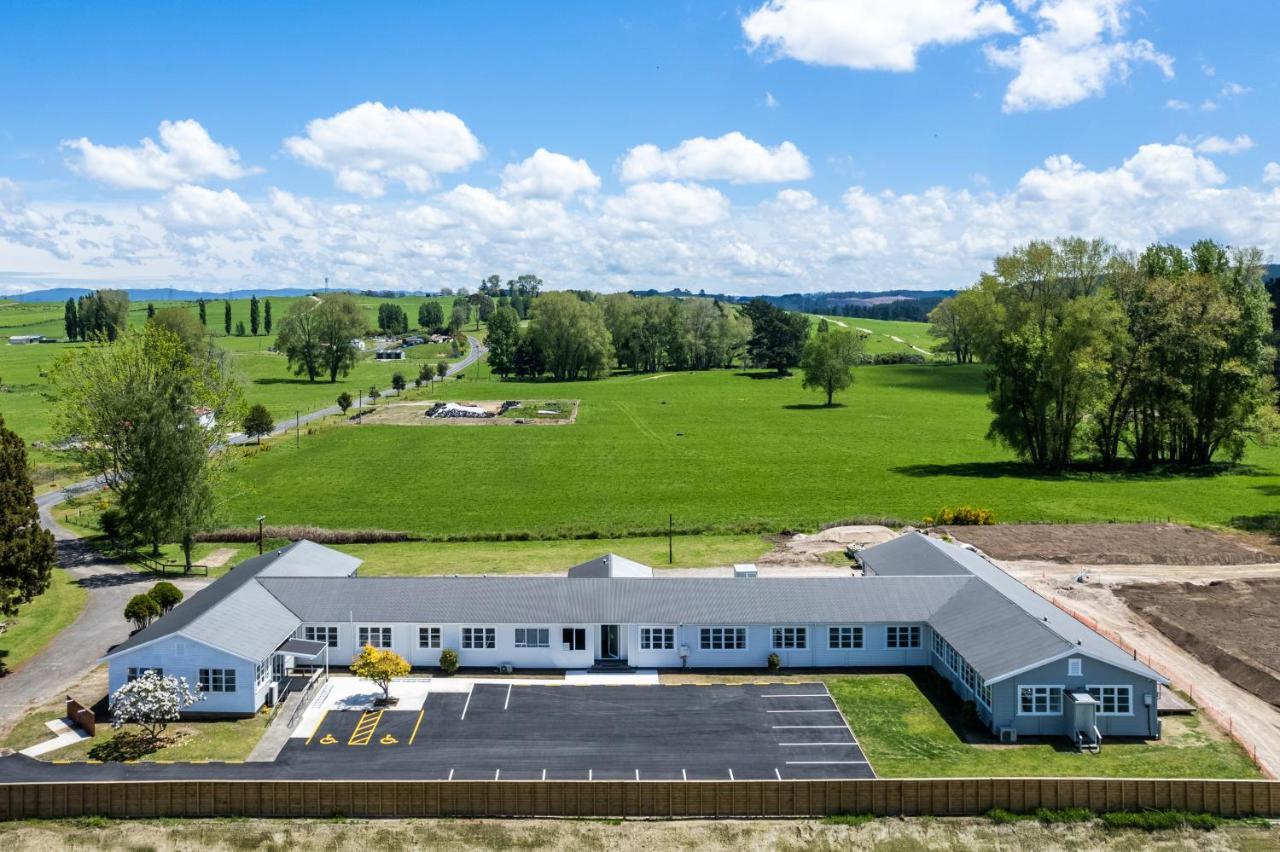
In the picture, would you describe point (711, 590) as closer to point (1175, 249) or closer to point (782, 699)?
point (782, 699)

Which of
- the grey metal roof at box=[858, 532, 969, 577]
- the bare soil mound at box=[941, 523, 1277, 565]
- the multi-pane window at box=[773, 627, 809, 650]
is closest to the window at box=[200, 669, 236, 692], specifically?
the multi-pane window at box=[773, 627, 809, 650]

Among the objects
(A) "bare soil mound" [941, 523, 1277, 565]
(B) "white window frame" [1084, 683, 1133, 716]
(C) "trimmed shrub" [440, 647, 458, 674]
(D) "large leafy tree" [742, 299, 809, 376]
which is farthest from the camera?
(D) "large leafy tree" [742, 299, 809, 376]

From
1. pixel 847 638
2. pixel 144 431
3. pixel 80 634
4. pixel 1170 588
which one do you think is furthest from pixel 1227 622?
→ pixel 144 431

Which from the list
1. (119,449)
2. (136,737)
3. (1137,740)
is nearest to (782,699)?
(1137,740)

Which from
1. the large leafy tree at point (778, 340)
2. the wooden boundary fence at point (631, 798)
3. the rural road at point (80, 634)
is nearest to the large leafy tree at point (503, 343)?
the large leafy tree at point (778, 340)

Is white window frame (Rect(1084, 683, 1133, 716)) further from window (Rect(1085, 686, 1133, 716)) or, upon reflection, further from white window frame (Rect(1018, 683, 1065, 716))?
white window frame (Rect(1018, 683, 1065, 716))

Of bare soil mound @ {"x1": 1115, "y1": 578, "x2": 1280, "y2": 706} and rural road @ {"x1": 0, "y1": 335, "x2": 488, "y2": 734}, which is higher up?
bare soil mound @ {"x1": 1115, "y1": 578, "x2": 1280, "y2": 706}
